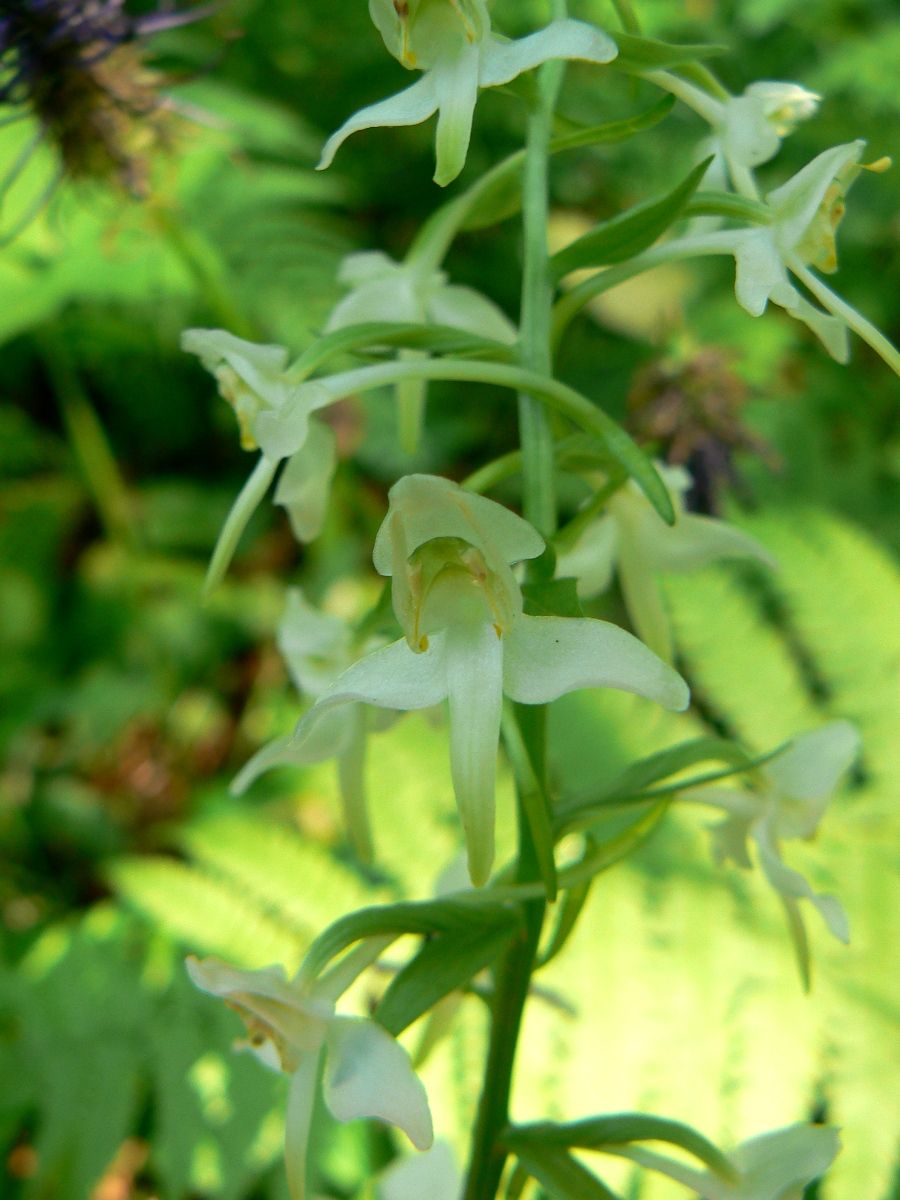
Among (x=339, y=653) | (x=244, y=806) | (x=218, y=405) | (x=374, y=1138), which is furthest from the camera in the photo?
(x=218, y=405)

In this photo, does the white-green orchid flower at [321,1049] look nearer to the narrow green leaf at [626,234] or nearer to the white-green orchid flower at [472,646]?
the white-green orchid flower at [472,646]

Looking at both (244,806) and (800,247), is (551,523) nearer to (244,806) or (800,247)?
(800,247)

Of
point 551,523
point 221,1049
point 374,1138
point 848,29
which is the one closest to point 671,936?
point 374,1138

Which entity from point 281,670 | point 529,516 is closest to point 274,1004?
point 529,516

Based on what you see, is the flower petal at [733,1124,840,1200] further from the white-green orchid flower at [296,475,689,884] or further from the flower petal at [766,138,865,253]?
the flower petal at [766,138,865,253]

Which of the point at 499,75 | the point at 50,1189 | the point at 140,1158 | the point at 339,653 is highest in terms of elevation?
the point at 499,75

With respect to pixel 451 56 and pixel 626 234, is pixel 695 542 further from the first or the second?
pixel 451 56

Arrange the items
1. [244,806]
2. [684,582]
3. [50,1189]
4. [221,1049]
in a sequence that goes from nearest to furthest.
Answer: [221,1049]
[50,1189]
[684,582]
[244,806]
